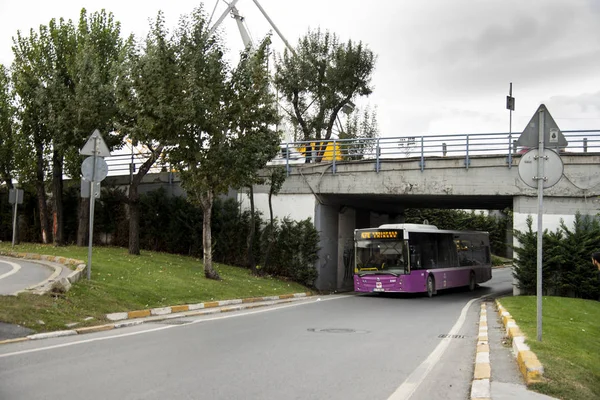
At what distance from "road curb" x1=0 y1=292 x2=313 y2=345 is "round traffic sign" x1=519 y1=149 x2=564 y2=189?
326 inches

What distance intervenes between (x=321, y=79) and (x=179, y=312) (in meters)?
25.8

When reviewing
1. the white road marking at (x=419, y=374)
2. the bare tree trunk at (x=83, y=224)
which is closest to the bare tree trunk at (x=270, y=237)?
the bare tree trunk at (x=83, y=224)

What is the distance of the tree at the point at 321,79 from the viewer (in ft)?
122

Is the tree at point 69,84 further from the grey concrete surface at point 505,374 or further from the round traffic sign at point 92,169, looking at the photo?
the grey concrete surface at point 505,374

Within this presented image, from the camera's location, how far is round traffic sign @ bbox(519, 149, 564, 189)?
9117mm

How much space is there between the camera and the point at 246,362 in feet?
26.9

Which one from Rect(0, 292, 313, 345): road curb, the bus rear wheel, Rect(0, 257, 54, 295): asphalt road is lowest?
the bus rear wheel

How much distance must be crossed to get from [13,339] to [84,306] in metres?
3.15

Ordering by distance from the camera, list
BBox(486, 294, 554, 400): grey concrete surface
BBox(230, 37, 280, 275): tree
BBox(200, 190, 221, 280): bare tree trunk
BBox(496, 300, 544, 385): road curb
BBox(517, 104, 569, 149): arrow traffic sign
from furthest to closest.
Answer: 1. BBox(200, 190, 221, 280): bare tree trunk
2. BBox(230, 37, 280, 275): tree
3. BBox(517, 104, 569, 149): arrow traffic sign
4. BBox(496, 300, 544, 385): road curb
5. BBox(486, 294, 554, 400): grey concrete surface

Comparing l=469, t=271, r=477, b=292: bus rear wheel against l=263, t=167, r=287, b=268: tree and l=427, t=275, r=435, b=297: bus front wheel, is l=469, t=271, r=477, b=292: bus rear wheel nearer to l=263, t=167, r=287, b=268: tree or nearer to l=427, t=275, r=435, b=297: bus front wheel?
l=427, t=275, r=435, b=297: bus front wheel

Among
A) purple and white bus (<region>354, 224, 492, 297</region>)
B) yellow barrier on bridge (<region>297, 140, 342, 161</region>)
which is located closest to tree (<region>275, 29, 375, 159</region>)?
yellow barrier on bridge (<region>297, 140, 342, 161</region>)

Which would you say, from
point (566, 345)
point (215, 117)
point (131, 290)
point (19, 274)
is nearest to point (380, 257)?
point (215, 117)

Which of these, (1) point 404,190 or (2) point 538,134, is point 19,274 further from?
(1) point 404,190

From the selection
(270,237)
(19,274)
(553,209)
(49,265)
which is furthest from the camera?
(270,237)
